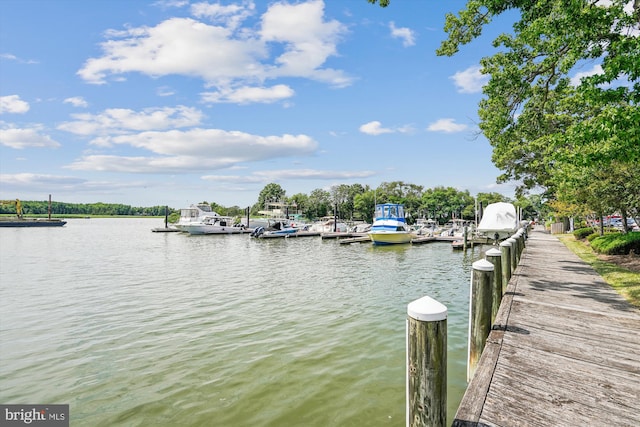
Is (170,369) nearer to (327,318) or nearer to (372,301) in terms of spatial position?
(327,318)

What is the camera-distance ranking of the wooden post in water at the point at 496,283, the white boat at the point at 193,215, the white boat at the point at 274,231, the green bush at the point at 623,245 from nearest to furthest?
the wooden post in water at the point at 496,283 → the green bush at the point at 623,245 → the white boat at the point at 274,231 → the white boat at the point at 193,215

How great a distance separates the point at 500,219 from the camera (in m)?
29.3

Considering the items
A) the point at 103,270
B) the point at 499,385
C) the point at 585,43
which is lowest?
the point at 103,270

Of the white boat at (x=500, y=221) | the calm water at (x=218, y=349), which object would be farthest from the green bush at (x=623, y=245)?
the white boat at (x=500, y=221)

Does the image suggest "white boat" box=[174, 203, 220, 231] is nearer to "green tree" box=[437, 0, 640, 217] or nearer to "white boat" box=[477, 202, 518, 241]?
"white boat" box=[477, 202, 518, 241]

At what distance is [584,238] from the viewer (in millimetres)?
25016

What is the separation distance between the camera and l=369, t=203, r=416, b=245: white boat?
33.0 m

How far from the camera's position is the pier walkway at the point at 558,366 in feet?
10.3

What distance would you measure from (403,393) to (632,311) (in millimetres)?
4797

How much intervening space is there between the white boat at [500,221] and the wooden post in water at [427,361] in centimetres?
2929

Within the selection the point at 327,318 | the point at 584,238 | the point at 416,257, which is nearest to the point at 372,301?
the point at 327,318

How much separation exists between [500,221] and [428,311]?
3041 centimetres

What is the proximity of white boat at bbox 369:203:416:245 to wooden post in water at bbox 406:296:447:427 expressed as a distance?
30497 millimetres

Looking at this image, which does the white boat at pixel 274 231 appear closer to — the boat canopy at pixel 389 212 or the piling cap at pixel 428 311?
the boat canopy at pixel 389 212
